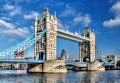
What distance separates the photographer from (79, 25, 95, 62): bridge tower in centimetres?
10081

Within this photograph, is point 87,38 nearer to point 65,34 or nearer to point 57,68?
point 65,34

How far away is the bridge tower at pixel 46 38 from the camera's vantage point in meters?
67.6

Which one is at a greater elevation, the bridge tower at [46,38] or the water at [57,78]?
the bridge tower at [46,38]

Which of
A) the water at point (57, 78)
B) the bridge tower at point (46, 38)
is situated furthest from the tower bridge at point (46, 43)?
the water at point (57, 78)

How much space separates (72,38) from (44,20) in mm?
22951

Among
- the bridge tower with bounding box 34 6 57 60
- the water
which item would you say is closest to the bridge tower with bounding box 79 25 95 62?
the bridge tower with bounding box 34 6 57 60

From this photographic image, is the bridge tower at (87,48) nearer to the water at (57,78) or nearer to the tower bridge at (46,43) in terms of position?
the tower bridge at (46,43)

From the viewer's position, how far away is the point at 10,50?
5359 cm

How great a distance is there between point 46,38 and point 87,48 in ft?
137

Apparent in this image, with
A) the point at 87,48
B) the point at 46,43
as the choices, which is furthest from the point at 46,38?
the point at 87,48

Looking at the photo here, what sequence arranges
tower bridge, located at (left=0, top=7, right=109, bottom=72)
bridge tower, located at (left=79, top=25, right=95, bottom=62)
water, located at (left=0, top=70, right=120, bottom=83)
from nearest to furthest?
water, located at (left=0, top=70, right=120, bottom=83) → tower bridge, located at (left=0, top=7, right=109, bottom=72) → bridge tower, located at (left=79, top=25, right=95, bottom=62)

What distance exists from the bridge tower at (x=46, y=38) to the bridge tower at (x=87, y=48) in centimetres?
3539

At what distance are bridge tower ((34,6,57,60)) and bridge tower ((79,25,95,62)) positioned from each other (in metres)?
35.4

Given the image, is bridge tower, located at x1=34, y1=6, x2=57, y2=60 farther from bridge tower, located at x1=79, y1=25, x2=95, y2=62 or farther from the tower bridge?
bridge tower, located at x1=79, y1=25, x2=95, y2=62
